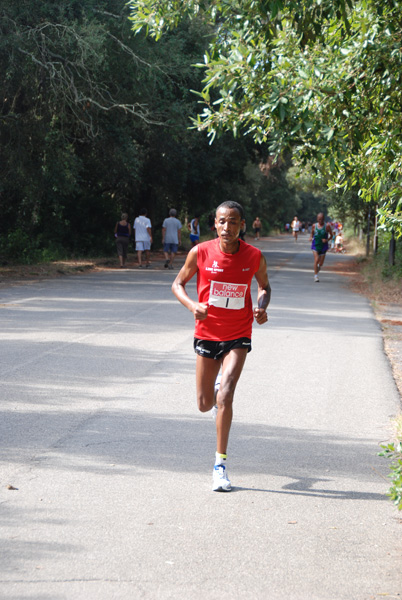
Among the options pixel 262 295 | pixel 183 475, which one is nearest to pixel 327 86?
pixel 262 295

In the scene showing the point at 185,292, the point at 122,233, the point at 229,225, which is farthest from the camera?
the point at 122,233

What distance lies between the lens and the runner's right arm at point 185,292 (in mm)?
5410

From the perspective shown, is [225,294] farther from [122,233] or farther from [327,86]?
[122,233]

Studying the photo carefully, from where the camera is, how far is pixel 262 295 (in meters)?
5.96

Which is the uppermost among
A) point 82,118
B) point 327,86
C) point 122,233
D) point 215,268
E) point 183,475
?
point 82,118

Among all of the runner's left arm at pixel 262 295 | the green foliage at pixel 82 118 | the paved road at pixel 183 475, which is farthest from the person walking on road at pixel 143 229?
the runner's left arm at pixel 262 295

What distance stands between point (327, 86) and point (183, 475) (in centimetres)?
483

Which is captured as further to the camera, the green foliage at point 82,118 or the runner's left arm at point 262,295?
the green foliage at point 82,118

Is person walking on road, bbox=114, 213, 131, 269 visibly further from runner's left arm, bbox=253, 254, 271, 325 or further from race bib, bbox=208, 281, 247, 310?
race bib, bbox=208, 281, 247, 310

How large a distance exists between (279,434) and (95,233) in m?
27.5

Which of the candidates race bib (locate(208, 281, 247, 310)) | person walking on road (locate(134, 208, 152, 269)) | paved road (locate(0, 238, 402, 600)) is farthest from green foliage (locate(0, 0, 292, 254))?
race bib (locate(208, 281, 247, 310))

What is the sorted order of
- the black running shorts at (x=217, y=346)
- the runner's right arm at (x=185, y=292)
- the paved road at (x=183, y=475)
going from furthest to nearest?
the black running shorts at (x=217, y=346), the runner's right arm at (x=185, y=292), the paved road at (x=183, y=475)

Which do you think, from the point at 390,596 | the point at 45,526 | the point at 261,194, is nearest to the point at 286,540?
the point at 390,596

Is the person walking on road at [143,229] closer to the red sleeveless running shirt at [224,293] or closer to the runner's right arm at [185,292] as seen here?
the runner's right arm at [185,292]
